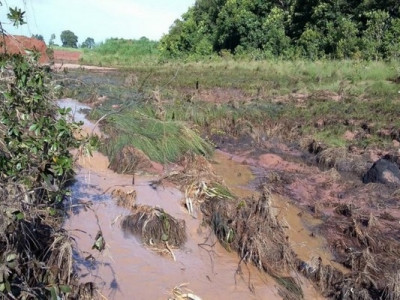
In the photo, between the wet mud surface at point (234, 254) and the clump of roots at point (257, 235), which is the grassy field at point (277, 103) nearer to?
the wet mud surface at point (234, 254)

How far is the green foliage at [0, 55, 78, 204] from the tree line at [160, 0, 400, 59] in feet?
57.7

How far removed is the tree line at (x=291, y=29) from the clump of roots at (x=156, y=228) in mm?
15644

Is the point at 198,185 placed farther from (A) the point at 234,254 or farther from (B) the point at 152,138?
(B) the point at 152,138

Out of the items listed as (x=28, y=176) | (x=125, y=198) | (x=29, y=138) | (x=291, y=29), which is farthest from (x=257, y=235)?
(x=291, y=29)

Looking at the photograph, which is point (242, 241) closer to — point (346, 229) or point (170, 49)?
point (346, 229)

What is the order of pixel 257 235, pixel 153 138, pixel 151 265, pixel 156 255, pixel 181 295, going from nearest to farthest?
pixel 181 295 < pixel 151 265 < pixel 156 255 < pixel 257 235 < pixel 153 138

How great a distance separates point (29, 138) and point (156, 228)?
2.50 meters

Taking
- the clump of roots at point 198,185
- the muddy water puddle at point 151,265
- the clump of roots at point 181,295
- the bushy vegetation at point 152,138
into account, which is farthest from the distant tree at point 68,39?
the clump of roots at point 181,295

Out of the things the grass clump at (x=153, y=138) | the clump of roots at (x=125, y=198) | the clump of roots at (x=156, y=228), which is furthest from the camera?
the grass clump at (x=153, y=138)

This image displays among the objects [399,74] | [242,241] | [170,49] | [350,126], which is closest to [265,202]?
[242,241]

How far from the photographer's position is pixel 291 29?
2616 cm

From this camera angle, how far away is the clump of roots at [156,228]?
5258mm

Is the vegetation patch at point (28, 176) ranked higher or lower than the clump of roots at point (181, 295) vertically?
higher

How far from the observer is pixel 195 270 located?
4.92m
